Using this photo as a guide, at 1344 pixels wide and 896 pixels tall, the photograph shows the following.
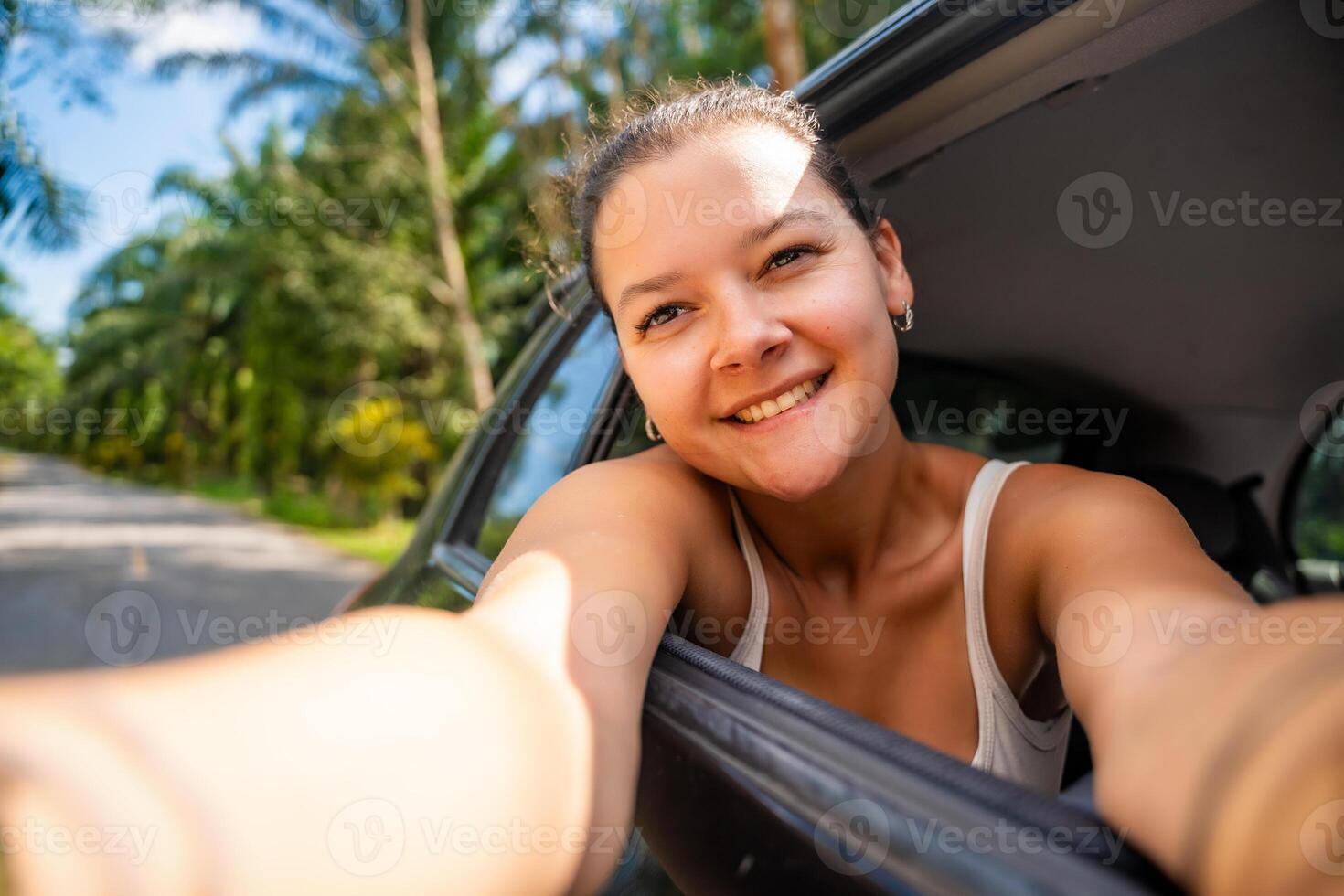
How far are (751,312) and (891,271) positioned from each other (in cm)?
49

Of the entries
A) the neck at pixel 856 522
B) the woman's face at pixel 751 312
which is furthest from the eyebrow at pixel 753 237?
the neck at pixel 856 522

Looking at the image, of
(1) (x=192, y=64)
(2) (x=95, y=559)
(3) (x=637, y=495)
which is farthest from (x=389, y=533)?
(3) (x=637, y=495)

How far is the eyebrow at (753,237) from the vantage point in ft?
4.22

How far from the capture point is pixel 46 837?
1.54ft

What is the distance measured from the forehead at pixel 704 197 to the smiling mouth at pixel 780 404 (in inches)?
9.7

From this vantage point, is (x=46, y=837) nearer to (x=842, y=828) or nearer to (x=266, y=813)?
(x=266, y=813)

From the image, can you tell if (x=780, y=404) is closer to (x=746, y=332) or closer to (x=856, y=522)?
(x=746, y=332)

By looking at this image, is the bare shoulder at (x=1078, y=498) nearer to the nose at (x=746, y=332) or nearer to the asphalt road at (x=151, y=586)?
the nose at (x=746, y=332)

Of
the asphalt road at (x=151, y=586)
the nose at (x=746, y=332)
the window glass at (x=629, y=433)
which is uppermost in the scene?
the nose at (x=746, y=332)

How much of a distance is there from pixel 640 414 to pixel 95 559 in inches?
518

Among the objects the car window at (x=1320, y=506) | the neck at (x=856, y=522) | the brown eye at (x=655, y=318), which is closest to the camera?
the brown eye at (x=655, y=318)

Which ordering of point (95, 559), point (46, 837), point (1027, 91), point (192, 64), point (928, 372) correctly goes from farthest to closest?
point (192, 64) < point (95, 559) < point (928, 372) < point (1027, 91) < point (46, 837)

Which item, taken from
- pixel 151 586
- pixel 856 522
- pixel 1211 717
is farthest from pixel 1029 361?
pixel 151 586

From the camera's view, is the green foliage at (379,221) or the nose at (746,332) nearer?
the nose at (746,332)
